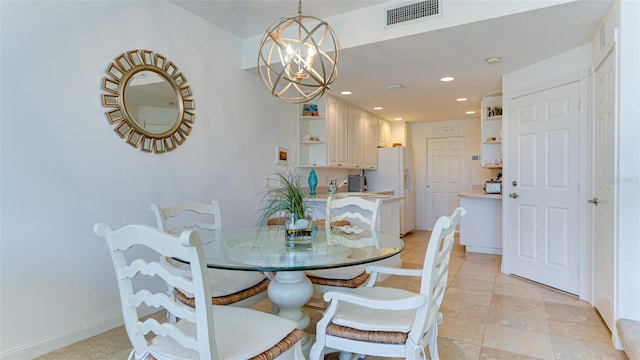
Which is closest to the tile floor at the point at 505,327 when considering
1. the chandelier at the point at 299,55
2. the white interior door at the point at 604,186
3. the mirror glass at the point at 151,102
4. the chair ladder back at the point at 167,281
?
the white interior door at the point at 604,186

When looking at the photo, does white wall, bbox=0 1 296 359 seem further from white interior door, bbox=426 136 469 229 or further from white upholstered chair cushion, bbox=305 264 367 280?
white interior door, bbox=426 136 469 229

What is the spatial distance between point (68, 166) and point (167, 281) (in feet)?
5.19

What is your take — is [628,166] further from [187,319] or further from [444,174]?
[444,174]

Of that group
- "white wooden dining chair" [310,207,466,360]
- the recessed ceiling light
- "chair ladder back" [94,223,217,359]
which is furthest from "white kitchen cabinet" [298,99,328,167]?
"chair ladder back" [94,223,217,359]

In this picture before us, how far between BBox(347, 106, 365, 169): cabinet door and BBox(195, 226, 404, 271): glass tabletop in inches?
124

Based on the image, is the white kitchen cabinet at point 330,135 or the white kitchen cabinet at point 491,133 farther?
the white kitchen cabinet at point 491,133

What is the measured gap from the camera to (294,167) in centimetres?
452

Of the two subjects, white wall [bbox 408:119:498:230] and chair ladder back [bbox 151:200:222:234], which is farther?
white wall [bbox 408:119:498:230]

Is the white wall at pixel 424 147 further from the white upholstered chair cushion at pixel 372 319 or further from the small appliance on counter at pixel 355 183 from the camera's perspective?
the white upholstered chair cushion at pixel 372 319

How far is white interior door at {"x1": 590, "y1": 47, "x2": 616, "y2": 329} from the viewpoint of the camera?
228 centimetres

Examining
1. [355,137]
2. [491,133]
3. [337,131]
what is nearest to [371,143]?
[355,137]

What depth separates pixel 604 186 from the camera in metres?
2.46

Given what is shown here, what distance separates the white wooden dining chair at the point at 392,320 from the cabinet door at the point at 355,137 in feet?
12.9

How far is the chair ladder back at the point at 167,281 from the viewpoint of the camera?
1.00 m
